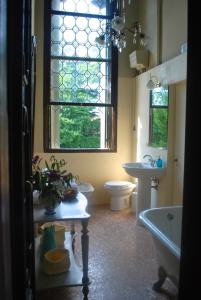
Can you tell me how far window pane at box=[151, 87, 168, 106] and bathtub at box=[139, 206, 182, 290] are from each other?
67.9 inches

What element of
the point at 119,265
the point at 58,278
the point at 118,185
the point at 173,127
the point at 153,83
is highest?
the point at 153,83

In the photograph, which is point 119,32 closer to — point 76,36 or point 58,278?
point 76,36

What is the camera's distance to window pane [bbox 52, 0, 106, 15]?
15.7 ft

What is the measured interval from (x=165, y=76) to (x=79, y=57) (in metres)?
1.67

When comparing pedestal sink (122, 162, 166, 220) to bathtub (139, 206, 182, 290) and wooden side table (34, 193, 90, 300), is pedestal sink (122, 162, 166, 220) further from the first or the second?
wooden side table (34, 193, 90, 300)

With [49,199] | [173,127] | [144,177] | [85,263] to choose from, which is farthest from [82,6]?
[85,263]

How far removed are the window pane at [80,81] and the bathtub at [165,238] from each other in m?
2.76

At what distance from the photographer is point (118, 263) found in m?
2.88

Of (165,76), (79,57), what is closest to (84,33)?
(79,57)

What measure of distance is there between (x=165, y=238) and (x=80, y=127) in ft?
10.2

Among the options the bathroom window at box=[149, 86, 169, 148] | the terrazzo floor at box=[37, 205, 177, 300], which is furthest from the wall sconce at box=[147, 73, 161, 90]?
the terrazzo floor at box=[37, 205, 177, 300]

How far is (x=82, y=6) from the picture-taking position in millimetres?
4855

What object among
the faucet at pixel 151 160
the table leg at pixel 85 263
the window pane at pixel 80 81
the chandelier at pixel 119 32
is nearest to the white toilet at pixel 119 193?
the faucet at pixel 151 160

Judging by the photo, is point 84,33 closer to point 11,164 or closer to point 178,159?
point 178,159
